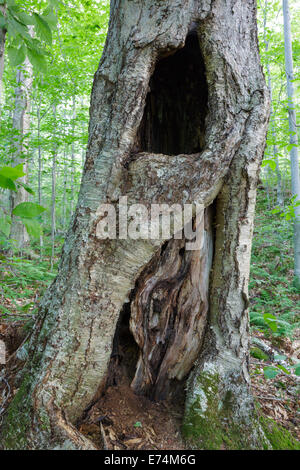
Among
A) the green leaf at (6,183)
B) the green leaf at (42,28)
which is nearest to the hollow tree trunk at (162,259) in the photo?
the green leaf at (42,28)

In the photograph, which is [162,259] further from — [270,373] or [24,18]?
[24,18]

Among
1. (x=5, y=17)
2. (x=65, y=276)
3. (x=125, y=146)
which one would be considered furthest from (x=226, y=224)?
(x=5, y=17)

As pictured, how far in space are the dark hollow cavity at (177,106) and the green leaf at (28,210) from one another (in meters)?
1.59

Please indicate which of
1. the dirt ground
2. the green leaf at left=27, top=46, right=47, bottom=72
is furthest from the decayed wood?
the green leaf at left=27, top=46, right=47, bottom=72

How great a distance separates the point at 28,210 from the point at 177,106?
81.3 inches

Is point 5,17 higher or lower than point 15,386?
higher

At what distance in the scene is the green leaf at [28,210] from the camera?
0.94 m

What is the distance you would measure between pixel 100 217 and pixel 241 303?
120 centimetres

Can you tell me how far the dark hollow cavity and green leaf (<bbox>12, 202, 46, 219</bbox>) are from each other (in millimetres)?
1588

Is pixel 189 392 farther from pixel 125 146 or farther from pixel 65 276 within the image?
pixel 125 146

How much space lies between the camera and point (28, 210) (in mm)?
958

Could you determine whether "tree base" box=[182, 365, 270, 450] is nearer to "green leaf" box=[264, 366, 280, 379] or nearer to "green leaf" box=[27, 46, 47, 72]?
"green leaf" box=[264, 366, 280, 379]

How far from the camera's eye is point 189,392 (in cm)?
203
